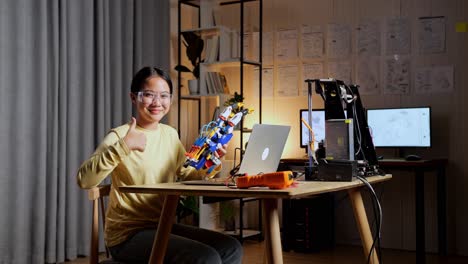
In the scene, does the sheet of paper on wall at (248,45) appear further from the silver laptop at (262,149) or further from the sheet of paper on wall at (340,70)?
the silver laptop at (262,149)

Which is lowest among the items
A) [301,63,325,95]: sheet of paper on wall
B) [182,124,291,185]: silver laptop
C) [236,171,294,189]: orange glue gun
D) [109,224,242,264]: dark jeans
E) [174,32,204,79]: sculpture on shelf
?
[109,224,242,264]: dark jeans

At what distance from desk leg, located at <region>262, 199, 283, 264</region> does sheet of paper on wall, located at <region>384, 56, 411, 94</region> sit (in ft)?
9.59

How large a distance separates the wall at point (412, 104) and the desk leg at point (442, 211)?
100 millimetres

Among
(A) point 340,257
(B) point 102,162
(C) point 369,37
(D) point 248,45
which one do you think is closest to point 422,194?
(A) point 340,257

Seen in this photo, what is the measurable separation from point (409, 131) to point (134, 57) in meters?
2.08

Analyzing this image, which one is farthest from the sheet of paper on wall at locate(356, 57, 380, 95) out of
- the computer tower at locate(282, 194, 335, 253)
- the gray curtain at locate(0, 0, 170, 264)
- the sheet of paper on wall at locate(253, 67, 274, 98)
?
the gray curtain at locate(0, 0, 170, 264)

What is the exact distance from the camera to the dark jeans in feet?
6.47

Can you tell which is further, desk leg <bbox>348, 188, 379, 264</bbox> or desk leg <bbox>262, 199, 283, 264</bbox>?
desk leg <bbox>348, 188, 379, 264</bbox>

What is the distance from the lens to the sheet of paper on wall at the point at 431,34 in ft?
14.3

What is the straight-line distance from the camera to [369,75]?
4613mm

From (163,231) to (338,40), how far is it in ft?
10.4

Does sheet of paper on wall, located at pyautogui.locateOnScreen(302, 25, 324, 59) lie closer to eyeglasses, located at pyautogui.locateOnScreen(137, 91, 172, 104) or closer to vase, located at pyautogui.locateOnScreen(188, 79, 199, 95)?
vase, located at pyautogui.locateOnScreen(188, 79, 199, 95)

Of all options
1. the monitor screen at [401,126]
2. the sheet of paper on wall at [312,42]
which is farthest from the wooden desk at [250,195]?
the sheet of paper on wall at [312,42]

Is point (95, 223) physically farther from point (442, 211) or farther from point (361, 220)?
point (442, 211)
